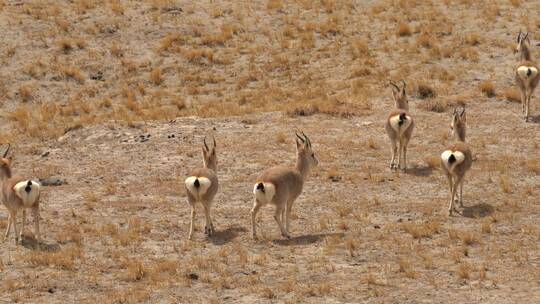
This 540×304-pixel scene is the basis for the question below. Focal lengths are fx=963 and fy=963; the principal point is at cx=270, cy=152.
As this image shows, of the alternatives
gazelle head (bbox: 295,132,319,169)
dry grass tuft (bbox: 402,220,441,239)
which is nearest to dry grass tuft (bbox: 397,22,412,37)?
gazelle head (bbox: 295,132,319,169)

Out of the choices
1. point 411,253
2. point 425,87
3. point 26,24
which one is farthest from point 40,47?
point 411,253

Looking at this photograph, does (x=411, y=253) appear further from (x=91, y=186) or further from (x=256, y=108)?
(x=256, y=108)

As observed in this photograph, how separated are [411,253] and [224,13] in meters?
24.0

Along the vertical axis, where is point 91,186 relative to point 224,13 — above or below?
below

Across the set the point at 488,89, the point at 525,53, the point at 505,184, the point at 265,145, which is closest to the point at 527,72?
the point at 488,89

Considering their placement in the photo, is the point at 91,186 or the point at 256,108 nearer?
the point at 91,186

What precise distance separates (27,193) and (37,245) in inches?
40.8

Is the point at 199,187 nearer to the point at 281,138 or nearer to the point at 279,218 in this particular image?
the point at 279,218

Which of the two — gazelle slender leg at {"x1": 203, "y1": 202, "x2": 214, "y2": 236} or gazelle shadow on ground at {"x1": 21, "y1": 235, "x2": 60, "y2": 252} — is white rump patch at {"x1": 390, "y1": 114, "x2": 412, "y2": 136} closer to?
gazelle slender leg at {"x1": 203, "y1": 202, "x2": 214, "y2": 236}

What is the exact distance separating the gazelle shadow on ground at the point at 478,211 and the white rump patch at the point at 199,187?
5.36 metres

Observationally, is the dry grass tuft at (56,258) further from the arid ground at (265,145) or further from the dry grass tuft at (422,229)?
the dry grass tuft at (422,229)

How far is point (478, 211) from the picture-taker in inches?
767

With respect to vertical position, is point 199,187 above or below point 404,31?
below

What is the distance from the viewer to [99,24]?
3797 centimetres
